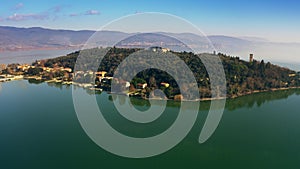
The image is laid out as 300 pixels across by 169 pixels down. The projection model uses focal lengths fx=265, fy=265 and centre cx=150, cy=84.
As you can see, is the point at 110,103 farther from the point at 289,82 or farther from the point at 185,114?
the point at 289,82

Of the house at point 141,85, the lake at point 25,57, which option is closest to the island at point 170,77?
the house at point 141,85

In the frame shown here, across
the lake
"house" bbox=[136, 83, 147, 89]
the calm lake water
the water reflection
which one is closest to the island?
"house" bbox=[136, 83, 147, 89]

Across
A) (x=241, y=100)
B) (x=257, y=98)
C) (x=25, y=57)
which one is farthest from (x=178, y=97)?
(x=25, y=57)

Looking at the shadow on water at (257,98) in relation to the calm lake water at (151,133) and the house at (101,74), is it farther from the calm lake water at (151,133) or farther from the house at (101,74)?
the house at (101,74)

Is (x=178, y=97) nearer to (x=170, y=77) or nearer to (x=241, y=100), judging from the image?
(x=170, y=77)

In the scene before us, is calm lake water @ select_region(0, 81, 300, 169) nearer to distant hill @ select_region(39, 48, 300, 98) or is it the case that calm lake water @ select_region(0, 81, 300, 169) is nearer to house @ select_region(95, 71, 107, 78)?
distant hill @ select_region(39, 48, 300, 98)

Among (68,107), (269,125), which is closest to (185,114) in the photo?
(269,125)

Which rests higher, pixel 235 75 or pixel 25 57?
pixel 25 57

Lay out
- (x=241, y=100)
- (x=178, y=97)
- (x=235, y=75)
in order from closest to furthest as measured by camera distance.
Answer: (x=178, y=97) < (x=241, y=100) < (x=235, y=75)
